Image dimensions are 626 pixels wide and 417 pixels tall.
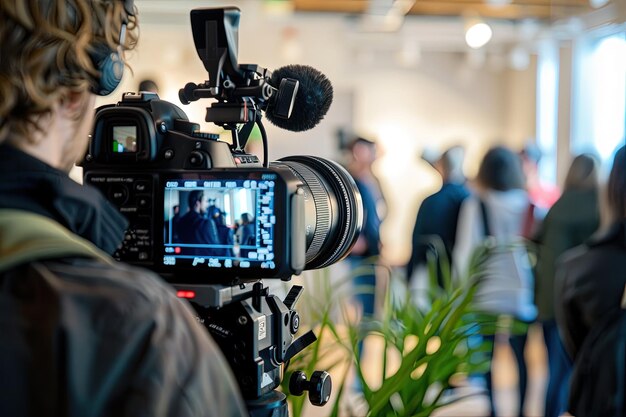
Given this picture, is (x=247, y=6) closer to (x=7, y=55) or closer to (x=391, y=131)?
(x=391, y=131)

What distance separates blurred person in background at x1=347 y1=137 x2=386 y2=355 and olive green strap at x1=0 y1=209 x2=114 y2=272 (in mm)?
3489

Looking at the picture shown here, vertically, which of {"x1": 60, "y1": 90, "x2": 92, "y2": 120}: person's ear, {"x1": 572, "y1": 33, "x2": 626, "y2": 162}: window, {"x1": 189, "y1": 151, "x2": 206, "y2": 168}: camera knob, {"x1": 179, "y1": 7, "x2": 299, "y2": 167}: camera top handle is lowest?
{"x1": 189, "y1": 151, "x2": 206, "y2": 168}: camera knob

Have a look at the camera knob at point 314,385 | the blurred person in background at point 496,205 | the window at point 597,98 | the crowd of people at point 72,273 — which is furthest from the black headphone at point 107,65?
the window at point 597,98

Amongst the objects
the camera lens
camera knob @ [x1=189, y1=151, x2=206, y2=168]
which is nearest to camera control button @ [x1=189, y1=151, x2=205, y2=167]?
camera knob @ [x1=189, y1=151, x2=206, y2=168]

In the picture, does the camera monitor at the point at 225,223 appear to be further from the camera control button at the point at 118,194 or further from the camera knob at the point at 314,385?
the camera knob at the point at 314,385

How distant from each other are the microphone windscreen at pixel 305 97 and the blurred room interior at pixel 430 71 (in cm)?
285

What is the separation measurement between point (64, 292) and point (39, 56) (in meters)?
0.23

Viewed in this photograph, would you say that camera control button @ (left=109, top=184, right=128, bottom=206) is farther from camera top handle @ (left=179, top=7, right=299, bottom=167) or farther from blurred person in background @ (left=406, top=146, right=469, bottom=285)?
blurred person in background @ (left=406, top=146, right=469, bottom=285)

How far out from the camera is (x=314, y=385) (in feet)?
4.65

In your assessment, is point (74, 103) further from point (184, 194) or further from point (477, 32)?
point (477, 32)

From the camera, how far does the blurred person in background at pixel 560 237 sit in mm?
3406

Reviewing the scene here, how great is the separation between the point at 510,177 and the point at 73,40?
11.0 ft

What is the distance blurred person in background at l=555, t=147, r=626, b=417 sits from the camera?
1.95m

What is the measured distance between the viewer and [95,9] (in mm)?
792
